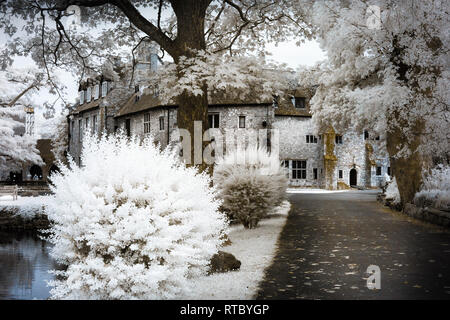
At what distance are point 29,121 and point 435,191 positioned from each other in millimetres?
25036

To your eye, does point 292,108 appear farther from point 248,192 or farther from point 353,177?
point 248,192

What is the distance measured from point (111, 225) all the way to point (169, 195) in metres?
0.76

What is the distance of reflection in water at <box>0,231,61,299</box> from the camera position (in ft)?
28.2

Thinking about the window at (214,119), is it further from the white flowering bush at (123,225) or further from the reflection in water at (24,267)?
the white flowering bush at (123,225)

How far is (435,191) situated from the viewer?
14.6m

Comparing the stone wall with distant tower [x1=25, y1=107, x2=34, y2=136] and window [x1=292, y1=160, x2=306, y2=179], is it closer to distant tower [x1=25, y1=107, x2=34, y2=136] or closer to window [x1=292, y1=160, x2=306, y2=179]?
window [x1=292, y1=160, x2=306, y2=179]

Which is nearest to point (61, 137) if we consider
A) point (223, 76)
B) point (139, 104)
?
point (139, 104)

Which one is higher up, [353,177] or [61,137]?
[61,137]

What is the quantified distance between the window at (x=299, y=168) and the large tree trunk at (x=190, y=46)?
29176 mm

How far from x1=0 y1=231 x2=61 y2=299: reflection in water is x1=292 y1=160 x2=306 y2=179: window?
24.9m

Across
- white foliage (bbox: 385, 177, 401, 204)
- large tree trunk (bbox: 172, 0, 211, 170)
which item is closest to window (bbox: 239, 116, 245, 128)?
white foliage (bbox: 385, 177, 401, 204)

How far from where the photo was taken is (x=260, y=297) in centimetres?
Result: 525

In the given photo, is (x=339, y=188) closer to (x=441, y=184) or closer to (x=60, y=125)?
(x=441, y=184)

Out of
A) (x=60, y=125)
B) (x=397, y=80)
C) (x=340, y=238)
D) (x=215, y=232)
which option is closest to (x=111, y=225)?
(x=215, y=232)
